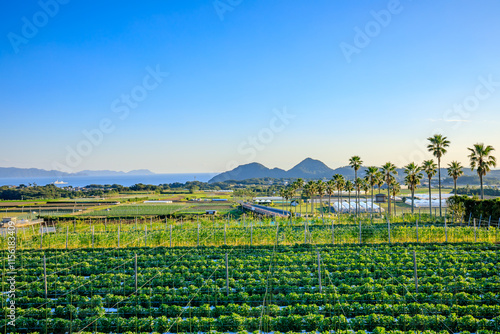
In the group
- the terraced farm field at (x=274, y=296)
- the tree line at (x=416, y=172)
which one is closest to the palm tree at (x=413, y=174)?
the tree line at (x=416, y=172)

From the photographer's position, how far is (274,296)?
10336 millimetres

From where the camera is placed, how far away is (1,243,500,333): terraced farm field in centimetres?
841

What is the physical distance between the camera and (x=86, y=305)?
10.2 metres

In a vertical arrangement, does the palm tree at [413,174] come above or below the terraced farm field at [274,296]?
above

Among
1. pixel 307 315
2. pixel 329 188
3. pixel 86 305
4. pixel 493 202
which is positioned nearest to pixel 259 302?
pixel 307 315

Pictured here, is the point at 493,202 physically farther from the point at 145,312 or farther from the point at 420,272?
the point at 145,312

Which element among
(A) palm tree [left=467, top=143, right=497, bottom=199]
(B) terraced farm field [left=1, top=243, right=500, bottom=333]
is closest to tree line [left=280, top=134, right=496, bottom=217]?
(A) palm tree [left=467, top=143, right=497, bottom=199]

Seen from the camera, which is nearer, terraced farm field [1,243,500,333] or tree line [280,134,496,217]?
terraced farm field [1,243,500,333]

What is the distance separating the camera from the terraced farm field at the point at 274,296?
841 centimetres

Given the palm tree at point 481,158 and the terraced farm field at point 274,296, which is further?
the palm tree at point 481,158

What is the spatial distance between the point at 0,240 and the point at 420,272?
26.7 metres

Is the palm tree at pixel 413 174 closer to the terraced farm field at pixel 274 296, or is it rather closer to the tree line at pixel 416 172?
the tree line at pixel 416 172

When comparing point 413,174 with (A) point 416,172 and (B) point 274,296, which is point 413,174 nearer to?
(A) point 416,172

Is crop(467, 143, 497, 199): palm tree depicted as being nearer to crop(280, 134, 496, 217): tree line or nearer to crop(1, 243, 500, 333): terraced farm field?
crop(280, 134, 496, 217): tree line
